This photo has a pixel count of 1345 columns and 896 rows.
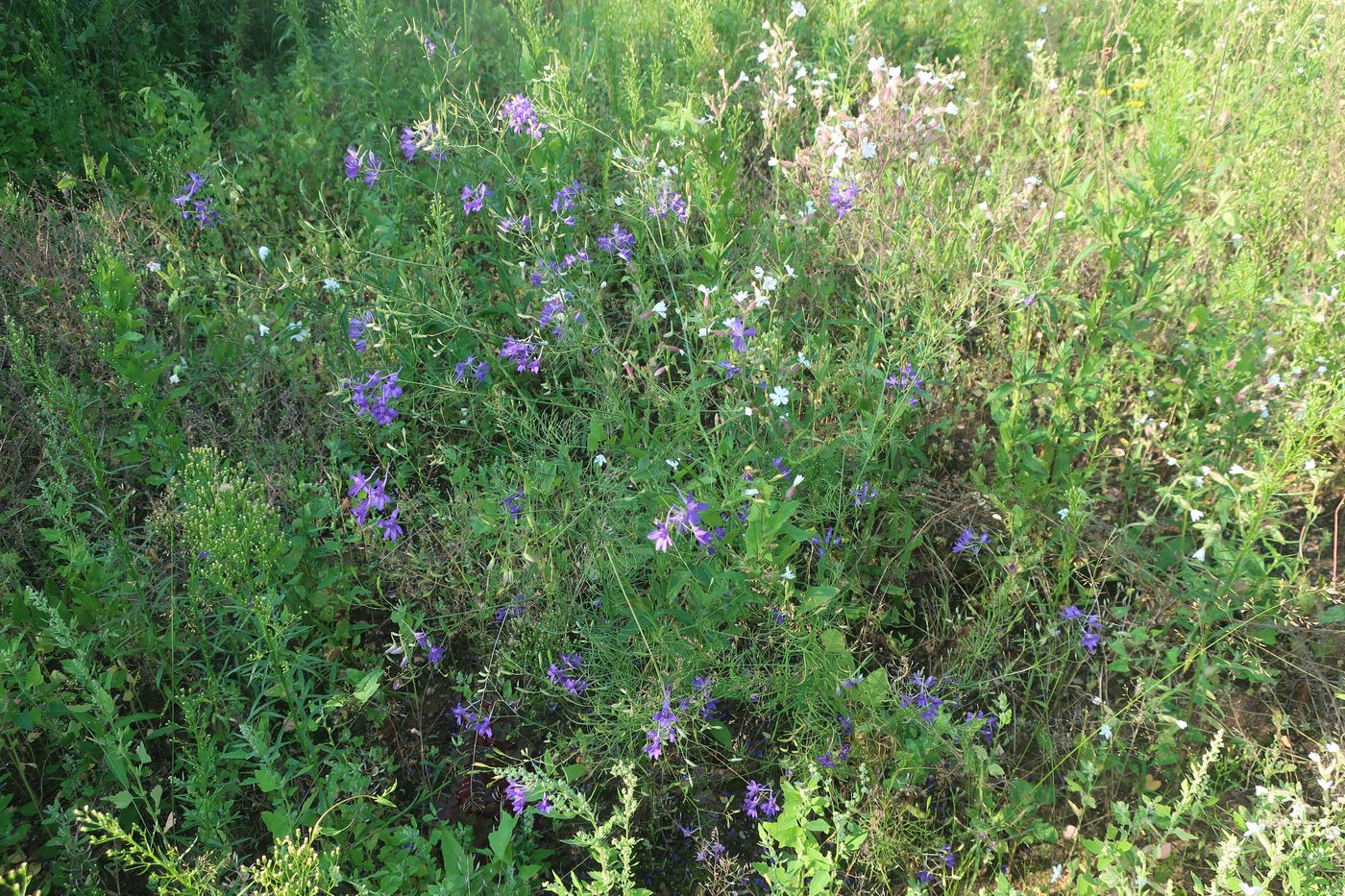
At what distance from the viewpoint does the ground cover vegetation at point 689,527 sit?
199cm

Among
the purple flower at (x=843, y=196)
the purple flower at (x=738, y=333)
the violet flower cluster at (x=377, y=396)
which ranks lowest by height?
the violet flower cluster at (x=377, y=396)

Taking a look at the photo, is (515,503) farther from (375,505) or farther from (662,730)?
(662,730)

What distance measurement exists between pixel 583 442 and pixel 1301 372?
218cm

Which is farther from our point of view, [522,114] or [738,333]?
[522,114]

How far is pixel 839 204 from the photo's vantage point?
108 inches

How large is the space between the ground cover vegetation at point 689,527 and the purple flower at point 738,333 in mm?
14

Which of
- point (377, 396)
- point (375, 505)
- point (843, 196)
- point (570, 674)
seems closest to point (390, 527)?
point (375, 505)

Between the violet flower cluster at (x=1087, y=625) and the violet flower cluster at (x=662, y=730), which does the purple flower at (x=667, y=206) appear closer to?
the violet flower cluster at (x=662, y=730)

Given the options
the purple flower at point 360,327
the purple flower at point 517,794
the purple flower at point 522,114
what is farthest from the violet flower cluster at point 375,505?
the purple flower at point 522,114

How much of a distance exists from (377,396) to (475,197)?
35.5 inches

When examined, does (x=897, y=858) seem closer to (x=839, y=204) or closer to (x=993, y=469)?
(x=993, y=469)

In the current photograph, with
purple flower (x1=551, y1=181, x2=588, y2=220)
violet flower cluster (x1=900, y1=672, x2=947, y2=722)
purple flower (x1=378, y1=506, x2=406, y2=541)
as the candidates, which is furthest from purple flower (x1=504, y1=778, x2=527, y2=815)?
purple flower (x1=551, y1=181, x2=588, y2=220)

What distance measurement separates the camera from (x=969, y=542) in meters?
2.49

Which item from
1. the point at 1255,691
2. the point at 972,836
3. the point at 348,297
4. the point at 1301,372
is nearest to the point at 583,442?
the point at 348,297
